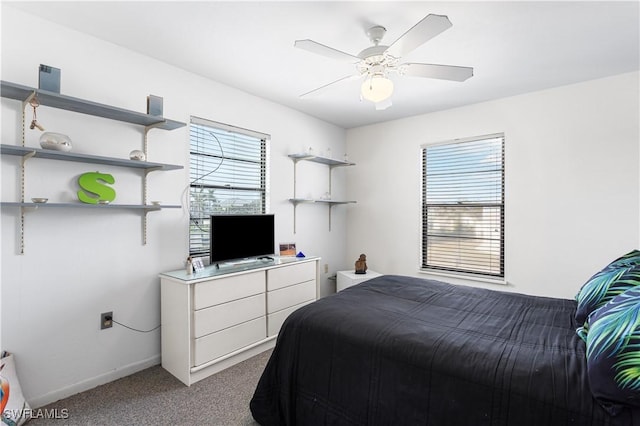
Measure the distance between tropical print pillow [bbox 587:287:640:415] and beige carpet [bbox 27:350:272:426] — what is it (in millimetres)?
1756

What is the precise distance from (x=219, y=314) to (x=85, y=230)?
46.1 inches

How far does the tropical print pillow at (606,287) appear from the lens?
157cm

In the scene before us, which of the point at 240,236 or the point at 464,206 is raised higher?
the point at 464,206

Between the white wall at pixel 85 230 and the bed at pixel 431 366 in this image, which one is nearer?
the bed at pixel 431 366

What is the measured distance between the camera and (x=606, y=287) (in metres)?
1.64

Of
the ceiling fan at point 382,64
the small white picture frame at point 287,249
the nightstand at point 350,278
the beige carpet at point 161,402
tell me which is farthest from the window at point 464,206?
the beige carpet at point 161,402

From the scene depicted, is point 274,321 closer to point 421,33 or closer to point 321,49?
point 321,49

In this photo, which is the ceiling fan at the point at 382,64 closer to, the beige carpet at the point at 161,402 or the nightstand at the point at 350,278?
the beige carpet at the point at 161,402

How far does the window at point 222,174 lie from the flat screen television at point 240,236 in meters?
0.32

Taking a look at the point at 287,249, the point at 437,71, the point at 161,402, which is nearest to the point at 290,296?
the point at 287,249

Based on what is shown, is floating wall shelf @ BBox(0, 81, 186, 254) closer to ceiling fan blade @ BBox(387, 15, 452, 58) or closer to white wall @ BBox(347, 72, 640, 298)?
ceiling fan blade @ BBox(387, 15, 452, 58)

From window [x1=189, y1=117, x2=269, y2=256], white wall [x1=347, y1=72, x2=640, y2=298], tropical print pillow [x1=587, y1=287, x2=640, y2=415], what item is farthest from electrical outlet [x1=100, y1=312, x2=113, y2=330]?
white wall [x1=347, y1=72, x2=640, y2=298]

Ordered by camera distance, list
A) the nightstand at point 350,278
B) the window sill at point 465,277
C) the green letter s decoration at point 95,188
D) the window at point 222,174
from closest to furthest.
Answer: the green letter s decoration at point 95,188 < the window at point 222,174 < the window sill at point 465,277 < the nightstand at point 350,278

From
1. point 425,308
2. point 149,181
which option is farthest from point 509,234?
point 149,181
